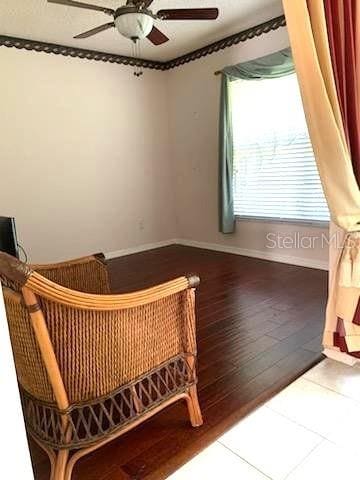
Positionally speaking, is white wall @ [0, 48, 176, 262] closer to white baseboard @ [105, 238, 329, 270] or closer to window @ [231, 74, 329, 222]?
white baseboard @ [105, 238, 329, 270]

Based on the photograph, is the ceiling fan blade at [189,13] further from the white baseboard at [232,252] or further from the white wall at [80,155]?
the white baseboard at [232,252]

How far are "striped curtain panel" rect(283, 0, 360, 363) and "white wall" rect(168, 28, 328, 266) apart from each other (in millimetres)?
1915

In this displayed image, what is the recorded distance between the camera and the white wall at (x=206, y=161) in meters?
3.68

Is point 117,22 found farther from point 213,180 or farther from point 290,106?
point 213,180

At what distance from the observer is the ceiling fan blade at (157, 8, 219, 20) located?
8.02 ft

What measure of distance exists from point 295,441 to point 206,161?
359 centimetres

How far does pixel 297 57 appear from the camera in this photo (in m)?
1.53

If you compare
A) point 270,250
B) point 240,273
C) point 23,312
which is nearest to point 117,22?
point 23,312

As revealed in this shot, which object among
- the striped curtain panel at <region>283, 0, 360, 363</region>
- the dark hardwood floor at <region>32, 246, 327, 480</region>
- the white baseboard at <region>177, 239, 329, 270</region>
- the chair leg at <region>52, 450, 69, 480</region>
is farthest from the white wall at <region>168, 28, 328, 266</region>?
the chair leg at <region>52, 450, 69, 480</region>

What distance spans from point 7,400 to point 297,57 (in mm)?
1663

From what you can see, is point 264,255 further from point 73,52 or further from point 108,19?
point 73,52

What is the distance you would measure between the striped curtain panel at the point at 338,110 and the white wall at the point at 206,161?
1915 mm

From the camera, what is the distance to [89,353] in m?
1.20

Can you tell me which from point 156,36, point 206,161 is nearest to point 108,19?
point 156,36
